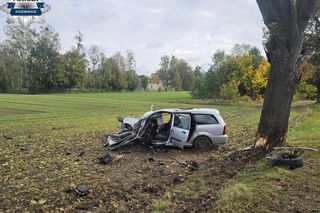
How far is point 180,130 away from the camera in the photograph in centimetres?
1274

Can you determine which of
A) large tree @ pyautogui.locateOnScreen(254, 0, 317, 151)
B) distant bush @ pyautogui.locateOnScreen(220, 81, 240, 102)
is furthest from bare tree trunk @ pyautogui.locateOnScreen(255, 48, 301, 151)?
distant bush @ pyautogui.locateOnScreen(220, 81, 240, 102)

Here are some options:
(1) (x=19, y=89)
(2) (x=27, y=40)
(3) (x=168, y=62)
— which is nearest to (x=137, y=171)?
(1) (x=19, y=89)

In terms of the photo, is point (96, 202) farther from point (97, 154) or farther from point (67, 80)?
point (67, 80)

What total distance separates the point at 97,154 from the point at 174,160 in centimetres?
281

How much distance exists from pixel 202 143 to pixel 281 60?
4224 millimetres

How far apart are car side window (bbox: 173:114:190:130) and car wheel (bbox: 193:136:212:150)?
0.69 meters

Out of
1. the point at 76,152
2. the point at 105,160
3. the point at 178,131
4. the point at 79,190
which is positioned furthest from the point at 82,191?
the point at 178,131

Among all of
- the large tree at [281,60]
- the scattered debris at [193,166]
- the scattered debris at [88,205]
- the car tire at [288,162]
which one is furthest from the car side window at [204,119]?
the scattered debris at [88,205]

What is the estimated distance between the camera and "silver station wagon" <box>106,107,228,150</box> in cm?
1269

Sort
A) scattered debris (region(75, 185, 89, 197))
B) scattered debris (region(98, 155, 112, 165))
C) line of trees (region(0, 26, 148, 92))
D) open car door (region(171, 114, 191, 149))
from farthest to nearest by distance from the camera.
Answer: line of trees (region(0, 26, 148, 92)) < open car door (region(171, 114, 191, 149)) < scattered debris (region(98, 155, 112, 165)) < scattered debris (region(75, 185, 89, 197))

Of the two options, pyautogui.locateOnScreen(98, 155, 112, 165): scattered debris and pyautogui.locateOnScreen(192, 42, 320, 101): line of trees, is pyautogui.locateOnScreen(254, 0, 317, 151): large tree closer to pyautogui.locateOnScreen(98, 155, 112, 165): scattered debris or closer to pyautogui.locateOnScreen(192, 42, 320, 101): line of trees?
pyautogui.locateOnScreen(98, 155, 112, 165): scattered debris

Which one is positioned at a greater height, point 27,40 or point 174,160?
point 27,40

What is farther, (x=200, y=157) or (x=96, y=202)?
(x=200, y=157)

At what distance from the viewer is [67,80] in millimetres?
89812
